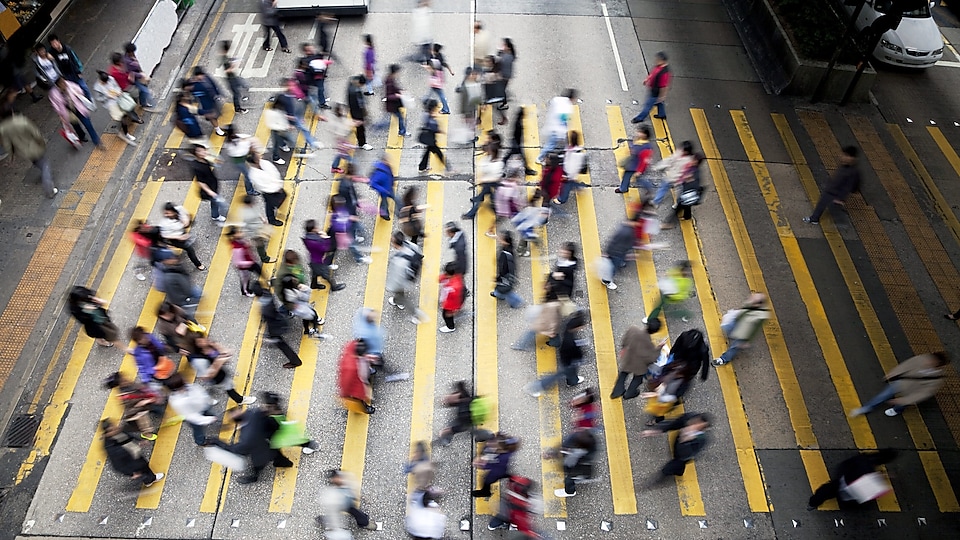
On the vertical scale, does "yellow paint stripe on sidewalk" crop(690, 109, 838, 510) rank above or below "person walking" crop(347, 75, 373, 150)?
below

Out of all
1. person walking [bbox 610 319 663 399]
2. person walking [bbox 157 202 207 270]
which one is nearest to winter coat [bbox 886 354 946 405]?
person walking [bbox 610 319 663 399]

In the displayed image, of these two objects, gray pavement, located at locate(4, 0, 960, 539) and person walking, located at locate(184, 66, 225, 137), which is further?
person walking, located at locate(184, 66, 225, 137)

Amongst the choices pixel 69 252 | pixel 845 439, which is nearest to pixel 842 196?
pixel 845 439

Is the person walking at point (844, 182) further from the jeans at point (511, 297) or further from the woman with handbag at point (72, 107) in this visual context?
the woman with handbag at point (72, 107)

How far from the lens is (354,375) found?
8227 millimetres

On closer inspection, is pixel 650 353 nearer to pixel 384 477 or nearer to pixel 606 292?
pixel 606 292

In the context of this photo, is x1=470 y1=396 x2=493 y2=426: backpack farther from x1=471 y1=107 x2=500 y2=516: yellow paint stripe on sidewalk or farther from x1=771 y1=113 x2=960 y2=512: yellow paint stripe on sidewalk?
x1=771 y1=113 x2=960 y2=512: yellow paint stripe on sidewalk

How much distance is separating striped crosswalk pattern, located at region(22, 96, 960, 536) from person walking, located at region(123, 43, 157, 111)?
1219mm

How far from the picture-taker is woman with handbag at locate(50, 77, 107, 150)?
1212cm

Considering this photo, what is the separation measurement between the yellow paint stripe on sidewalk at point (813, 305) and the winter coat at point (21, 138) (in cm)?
1427

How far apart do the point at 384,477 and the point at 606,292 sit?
16.1ft

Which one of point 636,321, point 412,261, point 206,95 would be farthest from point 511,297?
point 206,95

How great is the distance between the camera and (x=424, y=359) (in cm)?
974

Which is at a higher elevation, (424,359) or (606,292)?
(606,292)
